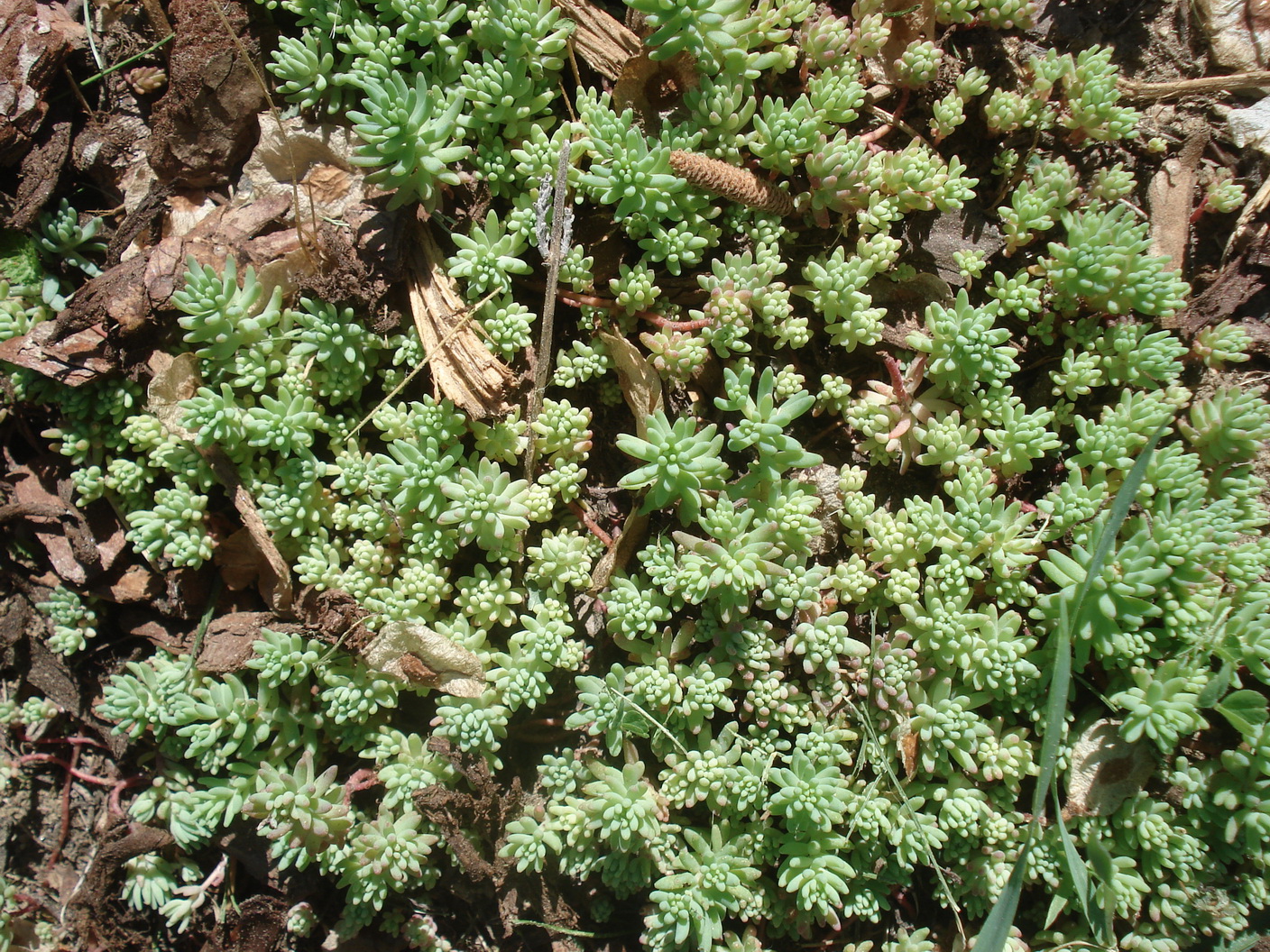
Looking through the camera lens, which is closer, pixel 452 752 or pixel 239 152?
pixel 452 752

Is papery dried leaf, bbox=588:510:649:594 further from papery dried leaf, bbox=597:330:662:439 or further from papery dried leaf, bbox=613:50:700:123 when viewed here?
papery dried leaf, bbox=613:50:700:123

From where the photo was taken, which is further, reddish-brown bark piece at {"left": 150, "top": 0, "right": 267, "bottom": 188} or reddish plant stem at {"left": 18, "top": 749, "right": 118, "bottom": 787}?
reddish plant stem at {"left": 18, "top": 749, "right": 118, "bottom": 787}

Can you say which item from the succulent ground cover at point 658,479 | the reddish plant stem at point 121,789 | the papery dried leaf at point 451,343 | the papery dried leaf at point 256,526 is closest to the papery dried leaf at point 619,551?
the succulent ground cover at point 658,479

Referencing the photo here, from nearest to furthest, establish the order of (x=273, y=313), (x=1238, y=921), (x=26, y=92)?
(x=1238, y=921) < (x=273, y=313) < (x=26, y=92)

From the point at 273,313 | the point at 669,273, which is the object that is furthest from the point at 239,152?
the point at 669,273

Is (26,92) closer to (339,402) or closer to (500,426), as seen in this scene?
(339,402)

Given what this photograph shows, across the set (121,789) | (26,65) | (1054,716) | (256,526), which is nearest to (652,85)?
(256,526)

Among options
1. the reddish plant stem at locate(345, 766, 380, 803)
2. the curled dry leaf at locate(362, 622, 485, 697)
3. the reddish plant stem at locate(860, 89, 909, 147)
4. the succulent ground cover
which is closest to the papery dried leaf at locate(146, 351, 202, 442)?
the succulent ground cover

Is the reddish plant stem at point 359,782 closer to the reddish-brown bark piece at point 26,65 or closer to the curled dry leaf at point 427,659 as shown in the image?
the curled dry leaf at point 427,659
